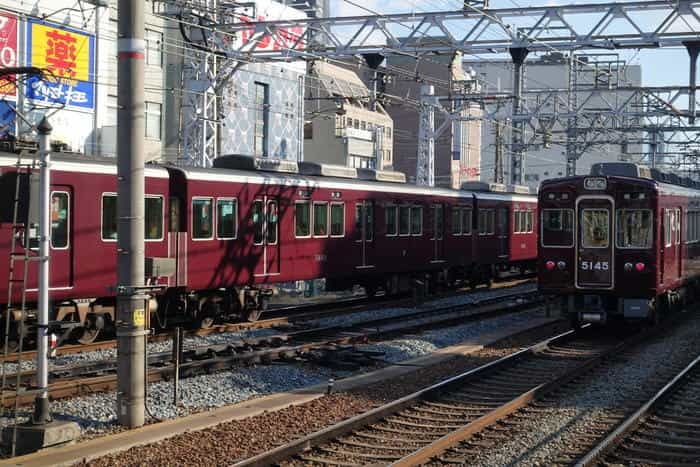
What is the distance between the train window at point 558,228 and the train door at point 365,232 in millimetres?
5883

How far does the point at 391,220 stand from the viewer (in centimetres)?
2467

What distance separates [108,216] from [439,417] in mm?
7558

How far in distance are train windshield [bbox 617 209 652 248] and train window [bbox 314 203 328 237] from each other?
6915mm

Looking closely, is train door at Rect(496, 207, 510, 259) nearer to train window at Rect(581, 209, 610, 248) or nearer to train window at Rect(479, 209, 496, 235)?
train window at Rect(479, 209, 496, 235)

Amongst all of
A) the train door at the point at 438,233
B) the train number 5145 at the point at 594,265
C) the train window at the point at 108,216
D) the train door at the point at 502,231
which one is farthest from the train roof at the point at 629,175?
the train door at the point at 502,231

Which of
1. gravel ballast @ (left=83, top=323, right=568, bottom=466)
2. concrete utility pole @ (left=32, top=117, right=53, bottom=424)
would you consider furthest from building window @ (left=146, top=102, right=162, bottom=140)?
concrete utility pole @ (left=32, top=117, right=53, bottom=424)

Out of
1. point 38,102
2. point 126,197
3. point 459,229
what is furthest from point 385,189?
point 126,197

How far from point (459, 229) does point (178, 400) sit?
18320 mm

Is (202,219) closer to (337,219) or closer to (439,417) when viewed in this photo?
(337,219)

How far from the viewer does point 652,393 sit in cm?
1246

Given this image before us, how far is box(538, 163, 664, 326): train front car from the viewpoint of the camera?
17484 mm

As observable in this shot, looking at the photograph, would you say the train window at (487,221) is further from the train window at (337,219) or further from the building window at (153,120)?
the building window at (153,120)

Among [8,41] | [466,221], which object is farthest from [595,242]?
[8,41]

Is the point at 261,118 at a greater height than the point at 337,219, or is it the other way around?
the point at 261,118
